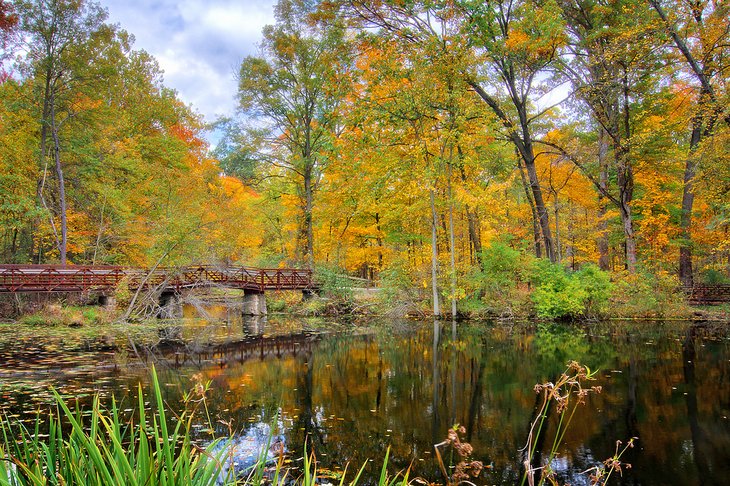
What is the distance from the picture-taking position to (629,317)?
58.6ft

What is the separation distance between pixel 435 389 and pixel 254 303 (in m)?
16.9

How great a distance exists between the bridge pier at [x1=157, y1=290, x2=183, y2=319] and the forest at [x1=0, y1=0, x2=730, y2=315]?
1.83 m

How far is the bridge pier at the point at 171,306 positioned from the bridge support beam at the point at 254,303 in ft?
11.2

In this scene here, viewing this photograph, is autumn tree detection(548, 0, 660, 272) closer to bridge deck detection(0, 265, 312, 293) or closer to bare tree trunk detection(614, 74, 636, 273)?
bare tree trunk detection(614, 74, 636, 273)

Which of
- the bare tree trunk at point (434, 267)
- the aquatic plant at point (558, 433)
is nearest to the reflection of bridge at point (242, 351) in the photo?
the bare tree trunk at point (434, 267)

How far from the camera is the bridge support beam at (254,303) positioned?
23203mm

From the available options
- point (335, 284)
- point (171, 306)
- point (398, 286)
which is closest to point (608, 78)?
point (398, 286)

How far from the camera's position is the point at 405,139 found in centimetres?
1903

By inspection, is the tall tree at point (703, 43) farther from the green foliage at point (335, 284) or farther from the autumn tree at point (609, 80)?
the green foliage at point (335, 284)

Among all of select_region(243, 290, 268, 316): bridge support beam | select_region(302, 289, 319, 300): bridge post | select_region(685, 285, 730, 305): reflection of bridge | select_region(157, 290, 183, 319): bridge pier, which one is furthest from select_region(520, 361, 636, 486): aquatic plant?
select_region(243, 290, 268, 316): bridge support beam

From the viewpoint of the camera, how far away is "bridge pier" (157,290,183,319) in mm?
18816

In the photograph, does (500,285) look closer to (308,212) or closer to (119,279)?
(308,212)

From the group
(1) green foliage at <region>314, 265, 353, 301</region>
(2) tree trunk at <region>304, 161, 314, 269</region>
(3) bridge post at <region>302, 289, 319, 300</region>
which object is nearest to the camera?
(1) green foliage at <region>314, 265, 353, 301</region>

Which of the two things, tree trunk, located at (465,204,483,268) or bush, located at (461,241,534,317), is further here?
tree trunk, located at (465,204,483,268)
